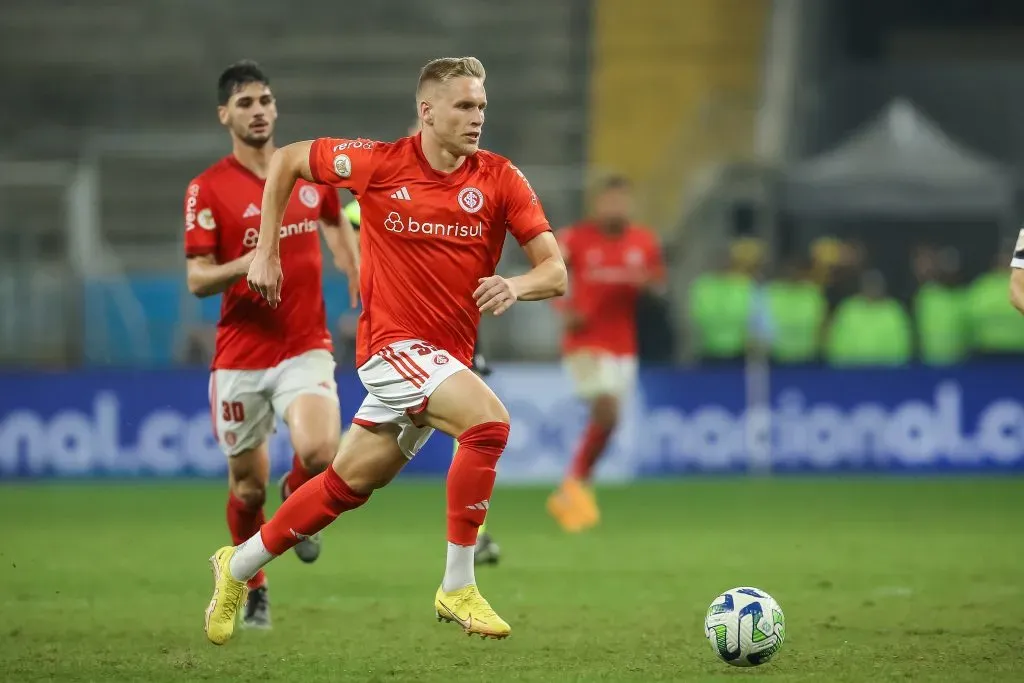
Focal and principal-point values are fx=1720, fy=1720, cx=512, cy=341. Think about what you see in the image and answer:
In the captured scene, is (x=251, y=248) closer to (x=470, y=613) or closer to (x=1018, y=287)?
(x=470, y=613)

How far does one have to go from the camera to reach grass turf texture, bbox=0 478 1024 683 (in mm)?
6809

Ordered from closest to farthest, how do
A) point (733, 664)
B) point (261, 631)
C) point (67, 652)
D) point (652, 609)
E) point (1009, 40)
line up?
1. point (733, 664)
2. point (67, 652)
3. point (261, 631)
4. point (652, 609)
5. point (1009, 40)

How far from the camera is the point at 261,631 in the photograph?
25.7 feet

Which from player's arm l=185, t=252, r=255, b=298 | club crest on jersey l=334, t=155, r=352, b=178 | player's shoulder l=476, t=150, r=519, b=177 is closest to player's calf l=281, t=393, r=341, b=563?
player's arm l=185, t=252, r=255, b=298

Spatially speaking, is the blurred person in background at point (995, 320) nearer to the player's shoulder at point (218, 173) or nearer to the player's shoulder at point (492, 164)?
the player's shoulder at point (218, 173)

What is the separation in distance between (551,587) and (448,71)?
3.52 metres

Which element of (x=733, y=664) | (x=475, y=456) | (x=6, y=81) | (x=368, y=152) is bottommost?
(x=733, y=664)

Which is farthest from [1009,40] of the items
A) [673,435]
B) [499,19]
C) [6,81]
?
[6,81]

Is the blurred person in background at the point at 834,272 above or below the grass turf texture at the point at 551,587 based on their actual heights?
above

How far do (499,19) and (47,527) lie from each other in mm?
13257

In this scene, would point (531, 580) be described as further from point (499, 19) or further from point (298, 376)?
point (499, 19)

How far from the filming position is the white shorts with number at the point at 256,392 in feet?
26.7

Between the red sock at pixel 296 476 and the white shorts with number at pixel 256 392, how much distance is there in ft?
0.74

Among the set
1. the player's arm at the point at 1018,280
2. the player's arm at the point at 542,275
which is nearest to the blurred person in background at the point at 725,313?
the player's arm at the point at 1018,280
